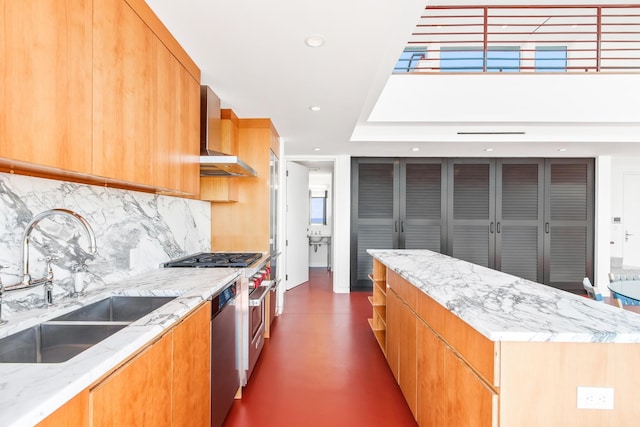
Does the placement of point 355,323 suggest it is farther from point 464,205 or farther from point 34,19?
point 34,19

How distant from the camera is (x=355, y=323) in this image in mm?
3744

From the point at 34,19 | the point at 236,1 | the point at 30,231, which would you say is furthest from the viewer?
the point at 236,1

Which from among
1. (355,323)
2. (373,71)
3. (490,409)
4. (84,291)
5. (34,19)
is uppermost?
(373,71)

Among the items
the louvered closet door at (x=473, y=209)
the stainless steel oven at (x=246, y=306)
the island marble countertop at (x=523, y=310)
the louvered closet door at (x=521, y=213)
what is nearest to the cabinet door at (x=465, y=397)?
the island marble countertop at (x=523, y=310)

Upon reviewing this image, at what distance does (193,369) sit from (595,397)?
159 centimetres

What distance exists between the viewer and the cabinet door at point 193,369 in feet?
4.23

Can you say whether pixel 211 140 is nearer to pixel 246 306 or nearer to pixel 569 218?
pixel 246 306

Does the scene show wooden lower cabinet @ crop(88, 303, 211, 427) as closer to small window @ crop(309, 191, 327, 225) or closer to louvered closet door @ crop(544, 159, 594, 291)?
louvered closet door @ crop(544, 159, 594, 291)

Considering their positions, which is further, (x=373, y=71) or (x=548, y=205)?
(x=548, y=205)

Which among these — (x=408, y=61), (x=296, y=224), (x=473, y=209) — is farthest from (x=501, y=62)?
(x=296, y=224)

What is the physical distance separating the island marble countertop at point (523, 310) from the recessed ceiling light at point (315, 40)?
1.53 metres

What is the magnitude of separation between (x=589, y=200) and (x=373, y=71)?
533 centimetres

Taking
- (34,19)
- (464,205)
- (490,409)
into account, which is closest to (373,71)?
(34,19)

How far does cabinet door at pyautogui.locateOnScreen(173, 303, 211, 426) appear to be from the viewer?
4.23 ft
